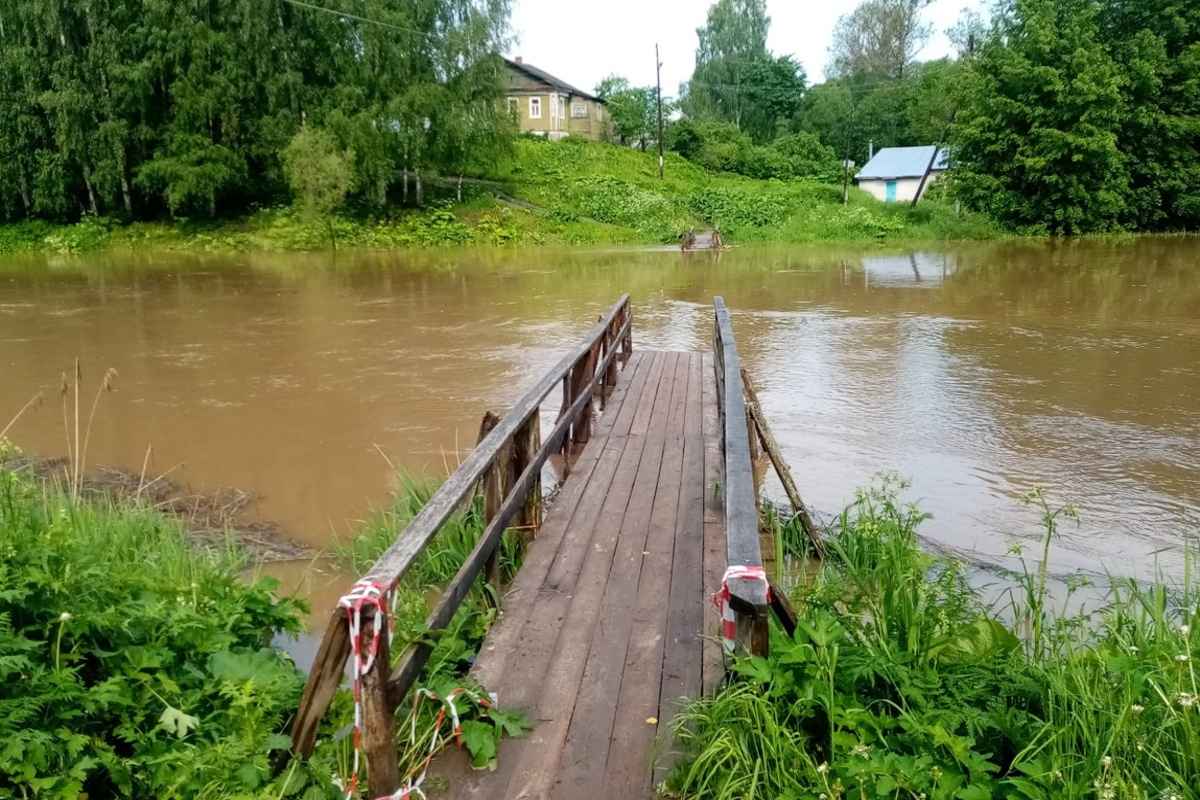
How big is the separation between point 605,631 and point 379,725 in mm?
1163

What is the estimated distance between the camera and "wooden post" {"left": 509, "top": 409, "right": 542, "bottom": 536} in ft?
14.3

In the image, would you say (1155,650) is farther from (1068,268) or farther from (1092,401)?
(1068,268)

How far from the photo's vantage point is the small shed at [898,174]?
1722 inches

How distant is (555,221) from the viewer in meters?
34.1

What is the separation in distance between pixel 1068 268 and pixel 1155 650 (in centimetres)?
2222

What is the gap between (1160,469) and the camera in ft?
23.0

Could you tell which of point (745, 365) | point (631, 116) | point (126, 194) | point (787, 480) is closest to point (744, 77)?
point (631, 116)

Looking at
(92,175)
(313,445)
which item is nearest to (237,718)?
(313,445)

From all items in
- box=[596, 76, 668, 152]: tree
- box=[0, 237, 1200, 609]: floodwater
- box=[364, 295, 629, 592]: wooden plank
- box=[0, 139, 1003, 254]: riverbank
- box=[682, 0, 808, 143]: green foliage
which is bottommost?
box=[0, 237, 1200, 609]: floodwater

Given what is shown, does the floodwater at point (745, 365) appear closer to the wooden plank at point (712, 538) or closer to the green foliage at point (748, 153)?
the wooden plank at point (712, 538)

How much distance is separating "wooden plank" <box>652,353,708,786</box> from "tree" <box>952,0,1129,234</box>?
32423mm

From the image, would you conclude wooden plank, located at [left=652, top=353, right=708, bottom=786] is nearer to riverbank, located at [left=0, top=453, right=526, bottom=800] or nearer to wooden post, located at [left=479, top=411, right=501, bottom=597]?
riverbank, located at [left=0, top=453, right=526, bottom=800]

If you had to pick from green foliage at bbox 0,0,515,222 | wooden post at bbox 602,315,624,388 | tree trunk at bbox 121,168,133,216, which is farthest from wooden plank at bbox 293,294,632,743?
tree trunk at bbox 121,168,133,216

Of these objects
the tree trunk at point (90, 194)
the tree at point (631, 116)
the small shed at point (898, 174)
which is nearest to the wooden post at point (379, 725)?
the tree trunk at point (90, 194)
